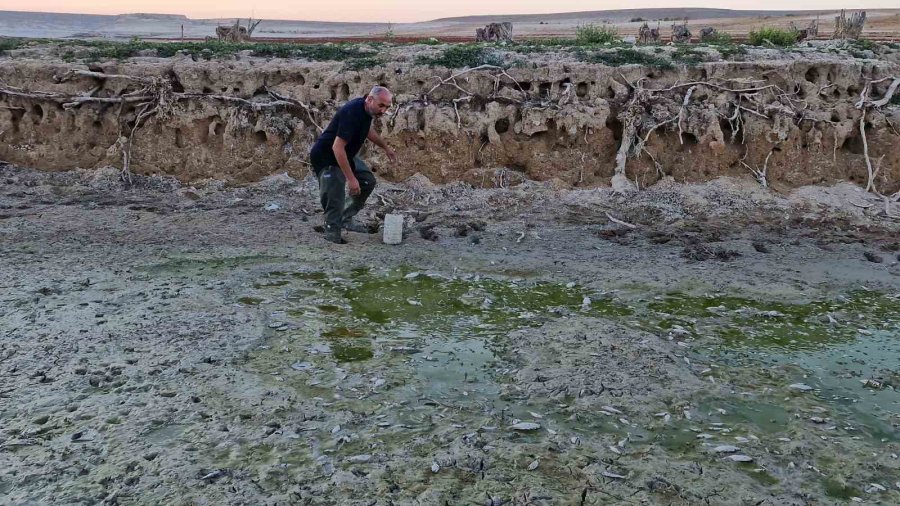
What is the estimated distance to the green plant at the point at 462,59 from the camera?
11539mm

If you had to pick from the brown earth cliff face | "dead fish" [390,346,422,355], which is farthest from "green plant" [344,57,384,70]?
"dead fish" [390,346,422,355]

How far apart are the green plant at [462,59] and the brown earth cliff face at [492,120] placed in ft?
0.67

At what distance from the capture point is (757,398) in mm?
5020

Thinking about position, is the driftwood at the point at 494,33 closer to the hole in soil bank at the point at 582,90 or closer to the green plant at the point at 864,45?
the hole in soil bank at the point at 582,90

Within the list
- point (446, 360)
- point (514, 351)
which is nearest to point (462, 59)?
point (514, 351)

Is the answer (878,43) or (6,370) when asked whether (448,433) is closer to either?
(6,370)

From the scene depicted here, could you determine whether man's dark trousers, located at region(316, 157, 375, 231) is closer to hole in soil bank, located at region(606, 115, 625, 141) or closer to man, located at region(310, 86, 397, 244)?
man, located at region(310, 86, 397, 244)

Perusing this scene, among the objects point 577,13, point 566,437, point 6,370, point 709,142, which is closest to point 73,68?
point 6,370

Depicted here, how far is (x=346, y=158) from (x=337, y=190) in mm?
622

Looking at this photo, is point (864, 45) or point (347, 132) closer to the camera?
point (347, 132)

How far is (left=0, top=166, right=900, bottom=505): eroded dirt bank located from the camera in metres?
4.02

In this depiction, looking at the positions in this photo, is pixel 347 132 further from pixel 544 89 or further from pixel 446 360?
pixel 544 89

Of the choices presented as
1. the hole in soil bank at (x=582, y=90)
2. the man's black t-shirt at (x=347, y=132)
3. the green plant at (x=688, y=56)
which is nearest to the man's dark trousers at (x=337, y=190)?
the man's black t-shirt at (x=347, y=132)

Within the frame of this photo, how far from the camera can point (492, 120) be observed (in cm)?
1109
